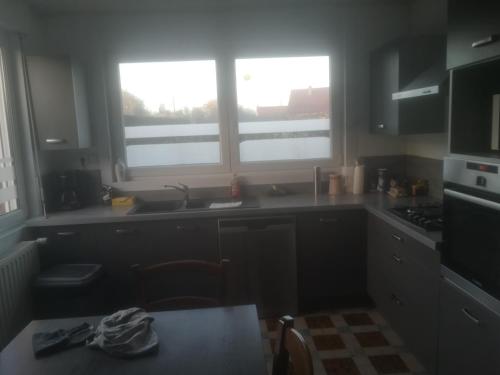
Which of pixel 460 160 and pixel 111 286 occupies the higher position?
pixel 460 160

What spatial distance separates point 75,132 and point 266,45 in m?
1.65

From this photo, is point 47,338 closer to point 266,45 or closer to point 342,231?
point 342,231

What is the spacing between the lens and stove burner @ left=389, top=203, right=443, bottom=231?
2.05m

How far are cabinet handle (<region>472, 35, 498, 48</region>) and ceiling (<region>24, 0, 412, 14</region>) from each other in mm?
1824

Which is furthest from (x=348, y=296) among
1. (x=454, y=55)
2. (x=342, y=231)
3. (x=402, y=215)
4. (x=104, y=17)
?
(x=104, y=17)

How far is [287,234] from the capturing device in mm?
2801

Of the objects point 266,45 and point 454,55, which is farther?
point 266,45

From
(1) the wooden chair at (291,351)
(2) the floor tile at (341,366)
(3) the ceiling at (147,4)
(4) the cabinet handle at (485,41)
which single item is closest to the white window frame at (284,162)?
(3) the ceiling at (147,4)

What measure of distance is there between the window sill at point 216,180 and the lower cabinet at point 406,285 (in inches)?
30.8

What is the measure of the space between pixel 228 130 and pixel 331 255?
1.34m

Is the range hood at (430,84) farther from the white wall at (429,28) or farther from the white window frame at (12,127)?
the white window frame at (12,127)

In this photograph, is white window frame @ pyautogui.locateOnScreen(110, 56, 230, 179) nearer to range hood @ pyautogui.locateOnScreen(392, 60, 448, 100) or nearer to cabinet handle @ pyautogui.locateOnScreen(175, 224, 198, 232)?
cabinet handle @ pyautogui.locateOnScreen(175, 224, 198, 232)

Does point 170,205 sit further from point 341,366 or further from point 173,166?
point 341,366

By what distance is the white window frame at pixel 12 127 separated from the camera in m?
2.72
